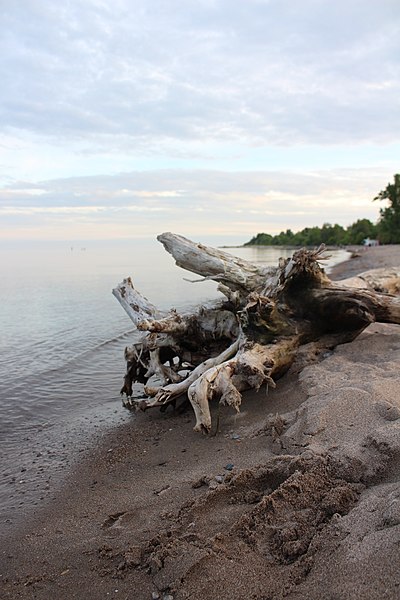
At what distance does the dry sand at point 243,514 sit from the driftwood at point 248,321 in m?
0.88

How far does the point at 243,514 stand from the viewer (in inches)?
123

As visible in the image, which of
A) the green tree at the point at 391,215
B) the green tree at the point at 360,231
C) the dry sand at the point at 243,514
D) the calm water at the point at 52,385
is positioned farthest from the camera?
the green tree at the point at 360,231

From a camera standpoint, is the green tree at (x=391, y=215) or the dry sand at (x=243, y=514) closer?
the dry sand at (x=243, y=514)

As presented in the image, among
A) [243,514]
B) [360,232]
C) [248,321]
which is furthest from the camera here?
[360,232]

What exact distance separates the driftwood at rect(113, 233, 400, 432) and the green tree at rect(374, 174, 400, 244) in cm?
5581

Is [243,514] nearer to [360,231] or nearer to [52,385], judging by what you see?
[52,385]

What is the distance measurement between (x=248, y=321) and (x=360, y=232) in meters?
82.4

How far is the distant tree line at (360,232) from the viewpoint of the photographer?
59.5 metres

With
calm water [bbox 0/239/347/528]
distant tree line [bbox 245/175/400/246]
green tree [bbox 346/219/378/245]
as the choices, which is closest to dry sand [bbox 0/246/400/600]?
calm water [bbox 0/239/347/528]

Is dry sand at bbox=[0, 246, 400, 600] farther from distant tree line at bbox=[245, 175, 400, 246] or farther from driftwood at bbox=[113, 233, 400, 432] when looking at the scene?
distant tree line at bbox=[245, 175, 400, 246]

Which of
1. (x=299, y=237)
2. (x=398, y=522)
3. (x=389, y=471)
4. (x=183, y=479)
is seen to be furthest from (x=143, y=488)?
(x=299, y=237)

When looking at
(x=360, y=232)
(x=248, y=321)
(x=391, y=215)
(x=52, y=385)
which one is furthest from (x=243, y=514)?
(x=360, y=232)

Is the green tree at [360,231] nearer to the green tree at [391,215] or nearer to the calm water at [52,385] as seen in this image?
the green tree at [391,215]

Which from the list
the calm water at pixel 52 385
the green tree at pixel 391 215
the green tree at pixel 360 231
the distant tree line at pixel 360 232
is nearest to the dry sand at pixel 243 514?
the calm water at pixel 52 385
